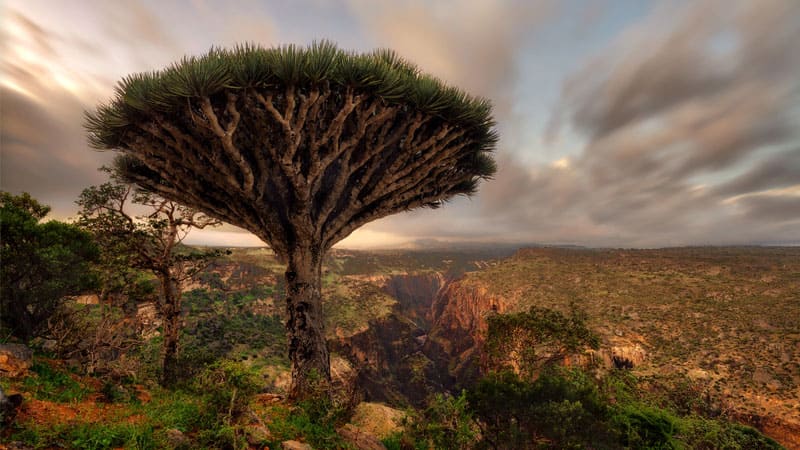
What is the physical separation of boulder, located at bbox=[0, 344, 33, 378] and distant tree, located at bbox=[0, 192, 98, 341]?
273 centimetres

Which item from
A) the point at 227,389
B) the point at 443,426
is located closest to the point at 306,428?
the point at 227,389

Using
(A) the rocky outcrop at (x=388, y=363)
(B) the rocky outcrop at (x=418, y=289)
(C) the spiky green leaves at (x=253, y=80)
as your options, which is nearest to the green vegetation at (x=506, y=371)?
(A) the rocky outcrop at (x=388, y=363)

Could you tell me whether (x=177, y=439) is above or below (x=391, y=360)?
above

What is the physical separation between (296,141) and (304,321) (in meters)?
4.54

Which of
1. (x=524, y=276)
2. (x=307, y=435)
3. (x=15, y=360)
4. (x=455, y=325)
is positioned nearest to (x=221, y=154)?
(x=15, y=360)

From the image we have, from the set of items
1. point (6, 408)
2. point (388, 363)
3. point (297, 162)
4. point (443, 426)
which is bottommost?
point (388, 363)

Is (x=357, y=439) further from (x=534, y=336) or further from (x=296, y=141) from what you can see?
(x=534, y=336)

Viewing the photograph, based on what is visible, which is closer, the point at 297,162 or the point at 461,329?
the point at 297,162

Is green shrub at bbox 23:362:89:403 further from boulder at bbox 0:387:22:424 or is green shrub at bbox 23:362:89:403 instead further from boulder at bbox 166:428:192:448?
boulder at bbox 166:428:192:448

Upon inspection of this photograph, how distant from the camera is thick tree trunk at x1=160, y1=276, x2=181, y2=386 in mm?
10805

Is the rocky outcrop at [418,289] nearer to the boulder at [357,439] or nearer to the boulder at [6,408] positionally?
the boulder at [357,439]

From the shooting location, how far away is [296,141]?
6723 mm

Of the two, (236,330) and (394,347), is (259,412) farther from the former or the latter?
(394,347)

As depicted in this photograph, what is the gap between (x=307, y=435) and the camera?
18.9 ft
